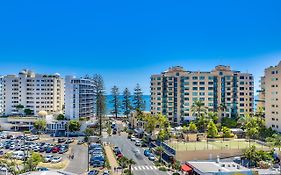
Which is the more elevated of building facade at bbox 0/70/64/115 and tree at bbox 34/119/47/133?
building facade at bbox 0/70/64/115

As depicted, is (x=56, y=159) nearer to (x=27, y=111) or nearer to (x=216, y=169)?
(x=216, y=169)

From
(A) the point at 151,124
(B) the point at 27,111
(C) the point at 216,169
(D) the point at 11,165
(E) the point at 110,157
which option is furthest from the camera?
(B) the point at 27,111

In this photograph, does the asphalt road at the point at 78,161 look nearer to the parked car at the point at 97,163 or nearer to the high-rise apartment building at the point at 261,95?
the parked car at the point at 97,163

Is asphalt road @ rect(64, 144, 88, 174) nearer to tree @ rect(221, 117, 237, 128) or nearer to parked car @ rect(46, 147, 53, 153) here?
parked car @ rect(46, 147, 53, 153)

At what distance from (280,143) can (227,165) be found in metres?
11.9

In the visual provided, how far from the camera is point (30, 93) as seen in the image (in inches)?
3457

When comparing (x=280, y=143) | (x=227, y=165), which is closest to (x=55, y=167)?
(x=227, y=165)

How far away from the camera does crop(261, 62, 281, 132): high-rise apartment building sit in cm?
6275

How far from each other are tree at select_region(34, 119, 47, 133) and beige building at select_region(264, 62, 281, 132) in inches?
1679

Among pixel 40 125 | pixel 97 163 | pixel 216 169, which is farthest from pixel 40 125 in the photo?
pixel 216 169

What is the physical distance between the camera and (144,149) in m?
57.9

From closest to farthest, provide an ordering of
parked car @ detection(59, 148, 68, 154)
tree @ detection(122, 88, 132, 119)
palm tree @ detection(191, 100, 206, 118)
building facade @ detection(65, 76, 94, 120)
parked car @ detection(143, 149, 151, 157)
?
parked car @ detection(143, 149, 151, 157) → parked car @ detection(59, 148, 68, 154) → palm tree @ detection(191, 100, 206, 118) → building facade @ detection(65, 76, 94, 120) → tree @ detection(122, 88, 132, 119)

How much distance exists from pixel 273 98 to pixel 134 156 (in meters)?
28.1

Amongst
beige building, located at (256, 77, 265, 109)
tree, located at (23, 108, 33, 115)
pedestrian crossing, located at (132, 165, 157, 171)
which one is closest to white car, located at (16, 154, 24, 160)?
pedestrian crossing, located at (132, 165, 157, 171)
